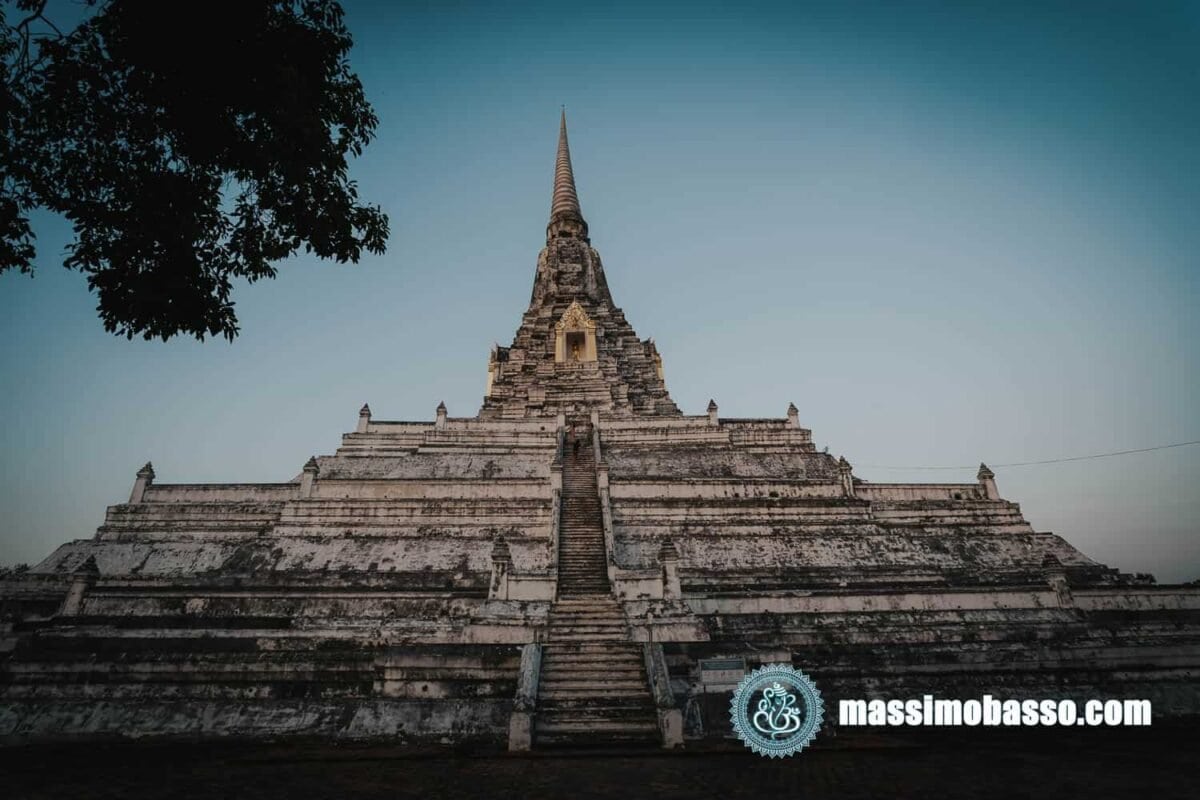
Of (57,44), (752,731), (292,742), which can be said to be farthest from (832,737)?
(57,44)

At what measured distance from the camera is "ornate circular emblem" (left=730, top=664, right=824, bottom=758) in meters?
9.41

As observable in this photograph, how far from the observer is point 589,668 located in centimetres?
1295

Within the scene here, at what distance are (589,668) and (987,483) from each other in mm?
19577

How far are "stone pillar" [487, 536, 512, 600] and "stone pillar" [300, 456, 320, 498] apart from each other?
999 cm

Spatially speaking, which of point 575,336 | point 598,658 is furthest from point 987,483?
point 575,336

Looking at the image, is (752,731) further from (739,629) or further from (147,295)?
(147,295)

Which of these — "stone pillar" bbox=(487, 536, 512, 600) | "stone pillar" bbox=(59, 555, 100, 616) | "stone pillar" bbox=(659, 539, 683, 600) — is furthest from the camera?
"stone pillar" bbox=(59, 555, 100, 616)

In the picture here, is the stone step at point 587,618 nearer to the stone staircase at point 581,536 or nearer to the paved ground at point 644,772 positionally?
the stone staircase at point 581,536

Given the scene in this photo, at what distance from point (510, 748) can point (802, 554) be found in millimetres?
13070

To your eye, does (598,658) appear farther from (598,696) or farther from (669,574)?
(669,574)

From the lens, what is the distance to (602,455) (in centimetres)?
2669

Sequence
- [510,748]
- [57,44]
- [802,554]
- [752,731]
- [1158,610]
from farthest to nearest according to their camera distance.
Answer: [802,554], [1158,610], [510,748], [752,731], [57,44]

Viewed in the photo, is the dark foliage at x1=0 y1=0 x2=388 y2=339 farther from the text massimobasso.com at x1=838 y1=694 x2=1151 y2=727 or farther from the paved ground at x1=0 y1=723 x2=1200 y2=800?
the text massimobasso.com at x1=838 y1=694 x2=1151 y2=727

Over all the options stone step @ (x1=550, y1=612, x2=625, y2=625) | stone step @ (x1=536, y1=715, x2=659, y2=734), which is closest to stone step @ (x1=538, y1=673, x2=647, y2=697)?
stone step @ (x1=536, y1=715, x2=659, y2=734)
